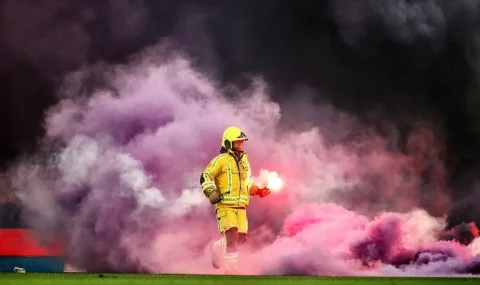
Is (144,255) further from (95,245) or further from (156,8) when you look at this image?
(156,8)

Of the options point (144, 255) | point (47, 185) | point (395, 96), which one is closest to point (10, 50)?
point (47, 185)

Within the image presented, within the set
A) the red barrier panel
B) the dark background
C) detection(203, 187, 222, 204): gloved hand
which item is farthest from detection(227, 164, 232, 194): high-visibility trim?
the red barrier panel

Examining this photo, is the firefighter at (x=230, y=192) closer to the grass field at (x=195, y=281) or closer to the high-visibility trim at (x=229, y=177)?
the high-visibility trim at (x=229, y=177)

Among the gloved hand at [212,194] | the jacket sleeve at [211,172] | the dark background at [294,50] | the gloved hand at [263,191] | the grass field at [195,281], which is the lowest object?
the grass field at [195,281]

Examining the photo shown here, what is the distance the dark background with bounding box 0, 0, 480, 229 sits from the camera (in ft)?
24.9

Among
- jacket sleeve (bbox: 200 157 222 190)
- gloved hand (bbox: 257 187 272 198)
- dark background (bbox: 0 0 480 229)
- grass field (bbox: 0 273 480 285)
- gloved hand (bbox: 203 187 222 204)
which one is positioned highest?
dark background (bbox: 0 0 480 229)

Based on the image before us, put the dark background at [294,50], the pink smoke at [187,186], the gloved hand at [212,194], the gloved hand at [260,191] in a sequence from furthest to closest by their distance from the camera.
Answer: the dark background at [294,50], the pink smoke at [187,186], the gloved hand at [260,191], the gloved hand at [212,194]

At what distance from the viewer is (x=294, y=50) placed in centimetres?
768

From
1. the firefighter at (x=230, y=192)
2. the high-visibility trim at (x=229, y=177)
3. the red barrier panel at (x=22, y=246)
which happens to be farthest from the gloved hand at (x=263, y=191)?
the red barrier panel at (x=22, y=246)

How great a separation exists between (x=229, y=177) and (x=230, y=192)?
15 cm

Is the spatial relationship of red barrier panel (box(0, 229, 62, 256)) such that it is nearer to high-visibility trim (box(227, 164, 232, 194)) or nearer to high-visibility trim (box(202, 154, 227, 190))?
high-visibility trim (box(202, 154, 227, 190))

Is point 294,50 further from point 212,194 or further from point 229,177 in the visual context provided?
point 212,194

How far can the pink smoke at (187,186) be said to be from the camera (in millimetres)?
7332

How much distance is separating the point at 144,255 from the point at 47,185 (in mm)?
1342
